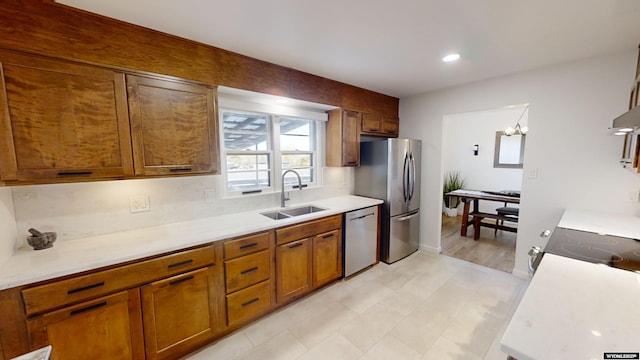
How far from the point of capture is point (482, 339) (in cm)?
199

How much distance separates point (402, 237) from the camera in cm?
346

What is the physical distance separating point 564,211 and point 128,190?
4.16m

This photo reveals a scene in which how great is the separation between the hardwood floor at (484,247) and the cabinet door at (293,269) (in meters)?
2.33

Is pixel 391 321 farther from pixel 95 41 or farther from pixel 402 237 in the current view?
A: pixel 95 41

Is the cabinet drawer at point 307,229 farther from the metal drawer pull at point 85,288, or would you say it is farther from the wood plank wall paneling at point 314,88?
the wood plank wall paneling at point 314,88

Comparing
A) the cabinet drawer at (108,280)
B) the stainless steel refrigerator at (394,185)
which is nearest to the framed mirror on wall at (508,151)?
the stainless steel refrigerator at (394,185)

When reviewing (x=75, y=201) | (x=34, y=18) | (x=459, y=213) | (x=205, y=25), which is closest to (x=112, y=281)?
(x=75, y=201)

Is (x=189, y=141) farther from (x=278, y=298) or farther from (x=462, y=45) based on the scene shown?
(x=462, y=45)

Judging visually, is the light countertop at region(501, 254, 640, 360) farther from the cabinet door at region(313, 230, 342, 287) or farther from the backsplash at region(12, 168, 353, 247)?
the backsplash at region(12, 168, 353, 247)

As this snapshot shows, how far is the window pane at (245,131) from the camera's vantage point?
2498 millimetres

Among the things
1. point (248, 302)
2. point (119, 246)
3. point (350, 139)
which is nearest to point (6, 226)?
point (119, 246)

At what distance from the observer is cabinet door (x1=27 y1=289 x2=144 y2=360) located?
1332 mm

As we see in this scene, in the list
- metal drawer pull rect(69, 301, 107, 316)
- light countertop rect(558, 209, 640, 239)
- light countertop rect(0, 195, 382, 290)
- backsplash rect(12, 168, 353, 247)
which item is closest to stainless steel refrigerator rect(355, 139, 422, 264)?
light countertop rect(0, 195, 382, 290)

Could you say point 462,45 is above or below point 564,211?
above
